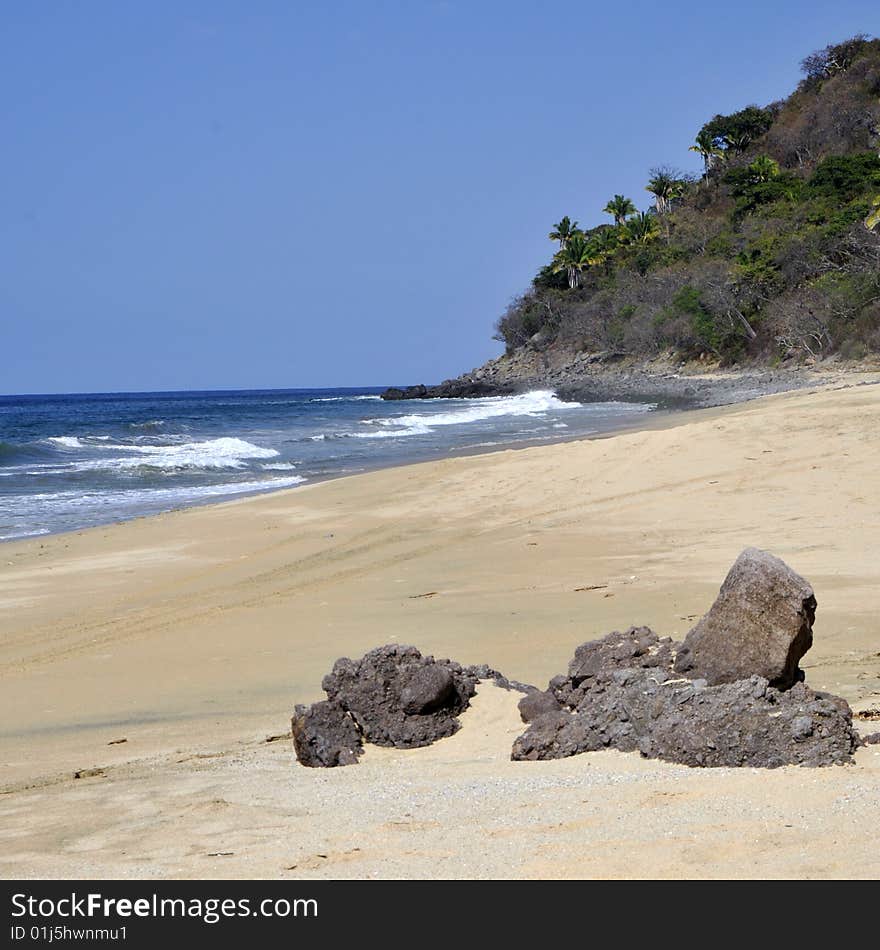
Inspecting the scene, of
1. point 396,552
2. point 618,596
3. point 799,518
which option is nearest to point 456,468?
point 396,552

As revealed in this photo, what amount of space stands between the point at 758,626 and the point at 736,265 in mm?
52199

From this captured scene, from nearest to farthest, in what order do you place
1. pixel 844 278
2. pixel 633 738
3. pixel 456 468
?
pixel 633 738 → pixel 456 468 → pixel 844 278

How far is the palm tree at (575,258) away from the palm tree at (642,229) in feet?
12.9

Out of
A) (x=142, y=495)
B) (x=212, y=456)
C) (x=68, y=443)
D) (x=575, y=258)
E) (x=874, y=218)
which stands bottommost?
(x=142, y=495)

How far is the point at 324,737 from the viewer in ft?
16.0

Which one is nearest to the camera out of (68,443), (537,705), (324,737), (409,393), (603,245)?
(324,737)

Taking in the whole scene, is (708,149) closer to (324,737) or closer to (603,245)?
(603,245)

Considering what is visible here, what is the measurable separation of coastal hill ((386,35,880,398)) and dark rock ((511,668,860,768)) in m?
37.0

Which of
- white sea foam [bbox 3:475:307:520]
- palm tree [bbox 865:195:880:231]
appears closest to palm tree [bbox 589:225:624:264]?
palm tree [bbox 865:195:880:231]

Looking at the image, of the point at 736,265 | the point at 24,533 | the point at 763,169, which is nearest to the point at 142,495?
the point at 24,533

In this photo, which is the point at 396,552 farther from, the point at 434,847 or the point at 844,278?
the point at 844,278

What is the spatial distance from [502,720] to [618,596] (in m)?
3.10

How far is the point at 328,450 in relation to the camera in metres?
29.7

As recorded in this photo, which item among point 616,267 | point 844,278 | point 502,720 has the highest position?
point 616,267
